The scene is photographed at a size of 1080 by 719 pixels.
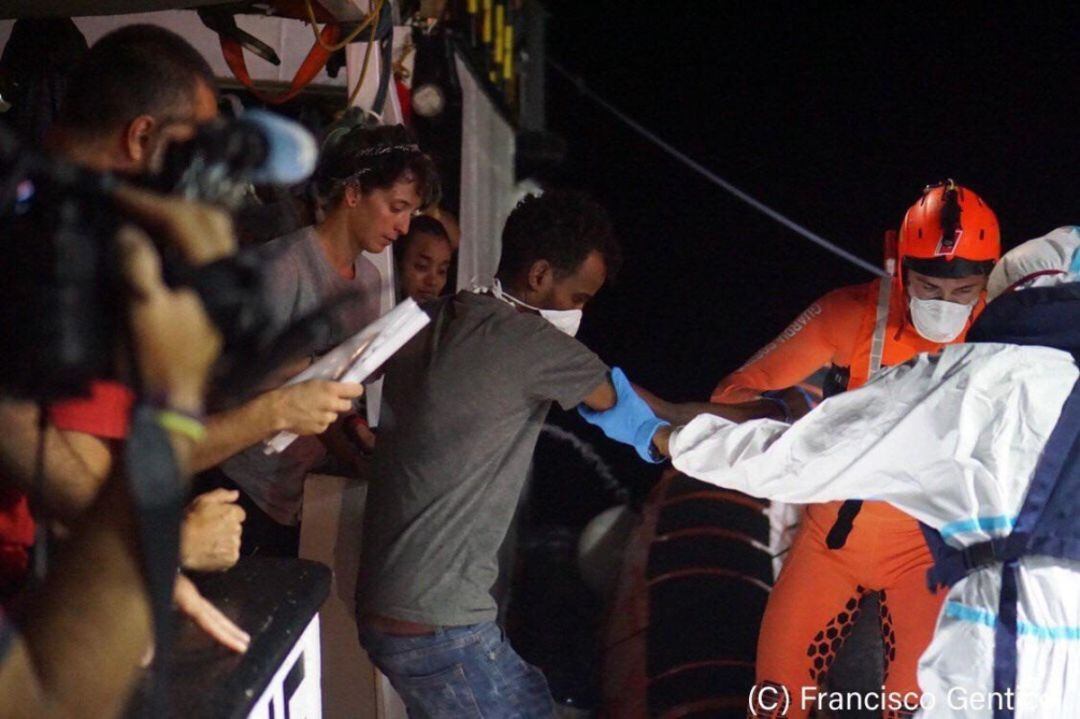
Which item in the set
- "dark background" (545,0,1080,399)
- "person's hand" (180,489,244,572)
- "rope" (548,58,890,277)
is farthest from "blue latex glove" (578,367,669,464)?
"dark background" (545,0,1080,399)

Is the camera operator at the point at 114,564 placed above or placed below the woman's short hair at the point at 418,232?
above

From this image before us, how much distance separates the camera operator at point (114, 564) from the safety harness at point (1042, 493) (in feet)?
6.42

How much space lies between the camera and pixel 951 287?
3580mm

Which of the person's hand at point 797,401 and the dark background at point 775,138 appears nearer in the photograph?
the person's hand at point 797,401

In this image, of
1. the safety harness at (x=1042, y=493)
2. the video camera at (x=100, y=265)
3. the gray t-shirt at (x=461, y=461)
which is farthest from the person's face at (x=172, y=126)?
the safety harness at (x=1042, y=493)

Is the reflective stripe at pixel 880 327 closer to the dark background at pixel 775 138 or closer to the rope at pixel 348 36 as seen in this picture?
the rope at pixel 348 36

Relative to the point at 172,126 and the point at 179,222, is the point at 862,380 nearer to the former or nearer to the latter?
the point at 172,126

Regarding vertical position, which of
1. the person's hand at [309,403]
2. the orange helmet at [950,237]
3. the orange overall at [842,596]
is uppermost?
the person's hand at [309,403]

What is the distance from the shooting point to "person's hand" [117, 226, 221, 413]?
1023 mm

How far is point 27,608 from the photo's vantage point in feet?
3.61

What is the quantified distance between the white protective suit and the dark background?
552cm

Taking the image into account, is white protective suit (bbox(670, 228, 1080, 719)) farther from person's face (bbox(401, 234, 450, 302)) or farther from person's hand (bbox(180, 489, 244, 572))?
person's face (bbox(401, 234, 450, 302))

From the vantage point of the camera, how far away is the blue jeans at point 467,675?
8.05 ft

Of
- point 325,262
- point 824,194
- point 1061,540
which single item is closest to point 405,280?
point 325,262
